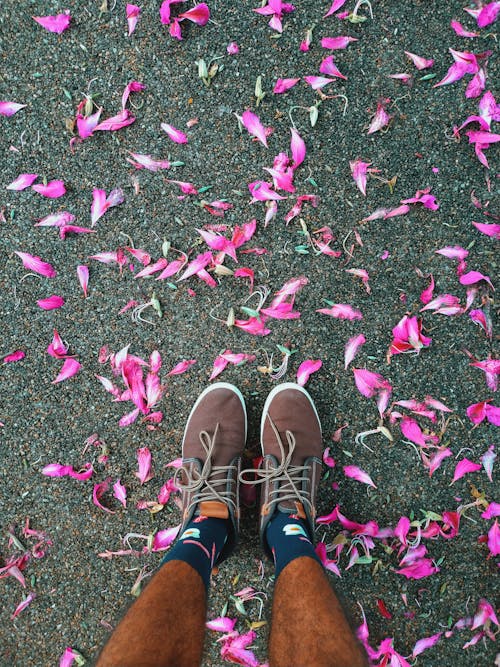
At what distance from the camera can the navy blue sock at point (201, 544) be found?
3.90 feet

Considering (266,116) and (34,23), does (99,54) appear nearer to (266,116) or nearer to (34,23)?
(34,23)

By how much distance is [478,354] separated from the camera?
4.85 ft

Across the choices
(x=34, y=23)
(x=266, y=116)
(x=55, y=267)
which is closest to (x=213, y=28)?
(x=266, y=116)

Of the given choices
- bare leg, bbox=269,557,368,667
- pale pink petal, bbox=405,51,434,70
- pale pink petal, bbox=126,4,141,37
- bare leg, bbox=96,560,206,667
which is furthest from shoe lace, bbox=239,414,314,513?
pale pink petal, bbox=126,4,141,37

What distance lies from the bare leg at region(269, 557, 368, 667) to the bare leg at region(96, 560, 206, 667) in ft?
0.58

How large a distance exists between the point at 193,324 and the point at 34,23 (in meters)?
1.08

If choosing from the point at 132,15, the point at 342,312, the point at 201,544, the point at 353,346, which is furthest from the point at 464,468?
the point at 132,15

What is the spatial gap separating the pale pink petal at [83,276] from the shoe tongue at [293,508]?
2.99ft

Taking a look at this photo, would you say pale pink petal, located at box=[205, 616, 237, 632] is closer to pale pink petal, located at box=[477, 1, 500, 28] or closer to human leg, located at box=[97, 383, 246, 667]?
human leg, located at box=[97, 383, 246, 667]

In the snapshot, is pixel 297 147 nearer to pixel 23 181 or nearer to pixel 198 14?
pixel 198 14

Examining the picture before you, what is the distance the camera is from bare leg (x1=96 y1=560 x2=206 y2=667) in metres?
0.93

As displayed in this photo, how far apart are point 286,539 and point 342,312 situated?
2.26ft

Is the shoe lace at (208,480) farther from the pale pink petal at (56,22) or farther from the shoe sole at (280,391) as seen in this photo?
the pale pink petal at (56,22)

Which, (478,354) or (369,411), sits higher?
(478,354)
